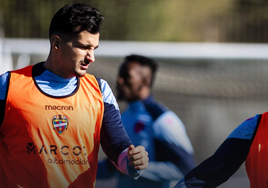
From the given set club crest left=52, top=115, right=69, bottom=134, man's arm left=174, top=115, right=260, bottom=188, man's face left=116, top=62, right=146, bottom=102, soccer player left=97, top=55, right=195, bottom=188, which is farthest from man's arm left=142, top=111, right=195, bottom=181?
club crest left=52, top=115, right=69, bottom=134

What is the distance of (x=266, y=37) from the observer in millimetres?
9547

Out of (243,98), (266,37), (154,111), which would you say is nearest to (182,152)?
(154,111)

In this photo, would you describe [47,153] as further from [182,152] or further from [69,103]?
[182,152]

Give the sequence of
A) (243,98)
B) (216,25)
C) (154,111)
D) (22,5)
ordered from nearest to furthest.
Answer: (154,111) → (243,98) → (22,5) → (216,25)

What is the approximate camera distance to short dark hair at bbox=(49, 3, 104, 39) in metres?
1.83

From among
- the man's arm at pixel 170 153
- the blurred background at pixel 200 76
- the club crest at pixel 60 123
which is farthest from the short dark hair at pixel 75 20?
the blurred background at pixel 200 76

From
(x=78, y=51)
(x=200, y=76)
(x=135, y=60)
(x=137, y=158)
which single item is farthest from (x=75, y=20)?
(x=200, y=76)

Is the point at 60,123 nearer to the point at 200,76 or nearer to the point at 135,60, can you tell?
the point at 135,60

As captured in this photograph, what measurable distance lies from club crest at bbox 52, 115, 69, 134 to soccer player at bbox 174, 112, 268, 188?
2.25ft

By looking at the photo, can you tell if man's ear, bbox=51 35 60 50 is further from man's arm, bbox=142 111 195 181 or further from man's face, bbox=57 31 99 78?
man's arm, bbox=142 111 195 181

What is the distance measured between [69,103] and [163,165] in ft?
4.49

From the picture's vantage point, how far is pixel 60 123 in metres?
1.85

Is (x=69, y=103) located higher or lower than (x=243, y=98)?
higher

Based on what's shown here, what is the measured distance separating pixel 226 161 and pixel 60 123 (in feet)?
2.80
